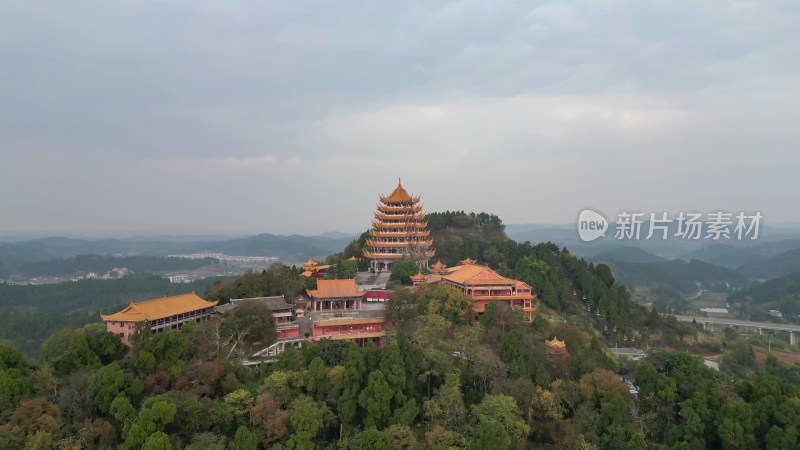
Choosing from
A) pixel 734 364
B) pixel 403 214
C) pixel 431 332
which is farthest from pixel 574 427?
pixel 403 214

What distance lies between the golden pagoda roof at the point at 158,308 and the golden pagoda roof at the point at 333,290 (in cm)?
623

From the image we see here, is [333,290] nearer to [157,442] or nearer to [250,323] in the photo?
[250,323]

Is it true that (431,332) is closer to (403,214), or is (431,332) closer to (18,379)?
Answer: (18,379)

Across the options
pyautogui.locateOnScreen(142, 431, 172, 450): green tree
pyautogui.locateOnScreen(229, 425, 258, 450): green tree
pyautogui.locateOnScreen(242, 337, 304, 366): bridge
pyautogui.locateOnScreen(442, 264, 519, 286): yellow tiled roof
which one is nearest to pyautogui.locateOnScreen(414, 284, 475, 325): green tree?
pyautogui.locateOnScreen(442, 264, 519, 286): yellow tiled roof

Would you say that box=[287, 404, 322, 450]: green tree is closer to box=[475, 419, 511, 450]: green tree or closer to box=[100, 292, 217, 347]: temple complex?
box=[475, 419, 511, 450]: green tree

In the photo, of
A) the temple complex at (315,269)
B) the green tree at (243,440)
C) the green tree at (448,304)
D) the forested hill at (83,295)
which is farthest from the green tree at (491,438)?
the forested hill at (83,295)

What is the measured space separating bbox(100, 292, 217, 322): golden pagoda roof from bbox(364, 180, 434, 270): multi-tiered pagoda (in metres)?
19.5

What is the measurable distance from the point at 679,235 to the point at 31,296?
103480 mm

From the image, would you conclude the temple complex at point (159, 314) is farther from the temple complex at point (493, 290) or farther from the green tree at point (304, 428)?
the temple complex at point (493, 290)

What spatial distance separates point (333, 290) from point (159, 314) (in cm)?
1047

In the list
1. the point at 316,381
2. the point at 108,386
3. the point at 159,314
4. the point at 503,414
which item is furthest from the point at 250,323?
the point at 503,414

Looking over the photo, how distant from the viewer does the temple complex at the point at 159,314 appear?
23.5m

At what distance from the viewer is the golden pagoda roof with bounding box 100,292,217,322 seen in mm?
23453

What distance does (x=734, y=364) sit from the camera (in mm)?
36281
